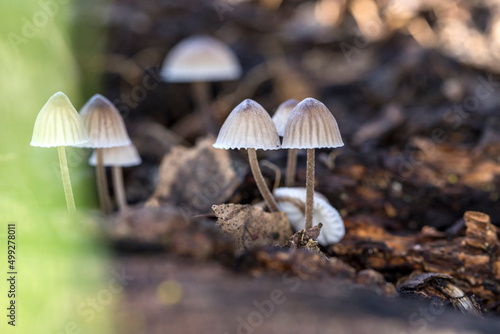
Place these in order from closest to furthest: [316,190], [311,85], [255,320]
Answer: [255,320]
[316,190]
[311,85]

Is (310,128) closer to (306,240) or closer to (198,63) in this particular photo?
(306,240)

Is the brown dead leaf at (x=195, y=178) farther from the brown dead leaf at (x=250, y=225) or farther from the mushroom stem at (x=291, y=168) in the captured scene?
the brown dead leaf at (x=250, y=225)

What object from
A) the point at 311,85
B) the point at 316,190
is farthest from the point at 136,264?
the point at 311,85

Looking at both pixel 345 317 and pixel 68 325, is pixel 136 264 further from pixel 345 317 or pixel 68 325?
pixel 345 317

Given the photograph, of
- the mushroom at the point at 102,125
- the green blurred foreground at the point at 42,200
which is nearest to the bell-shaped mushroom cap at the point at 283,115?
the mushroom at the point at 102,125

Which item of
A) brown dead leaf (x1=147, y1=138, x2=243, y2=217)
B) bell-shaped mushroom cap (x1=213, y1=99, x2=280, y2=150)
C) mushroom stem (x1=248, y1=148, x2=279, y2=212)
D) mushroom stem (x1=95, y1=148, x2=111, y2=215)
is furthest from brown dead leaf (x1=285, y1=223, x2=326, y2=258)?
mushroom stem (x1=95, y1=148, x2=111, y2=215)

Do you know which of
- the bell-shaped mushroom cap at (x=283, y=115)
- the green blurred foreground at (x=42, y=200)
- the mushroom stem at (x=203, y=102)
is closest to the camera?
the green blurred foreground at (x=42, y=200)

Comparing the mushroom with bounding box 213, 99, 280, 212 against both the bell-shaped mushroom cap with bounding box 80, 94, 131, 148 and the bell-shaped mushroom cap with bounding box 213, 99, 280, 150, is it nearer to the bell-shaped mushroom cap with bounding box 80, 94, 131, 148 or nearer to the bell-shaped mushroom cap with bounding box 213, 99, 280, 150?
the bell-shaped mushroom cap with bounding box 213, 99, 280, 150
